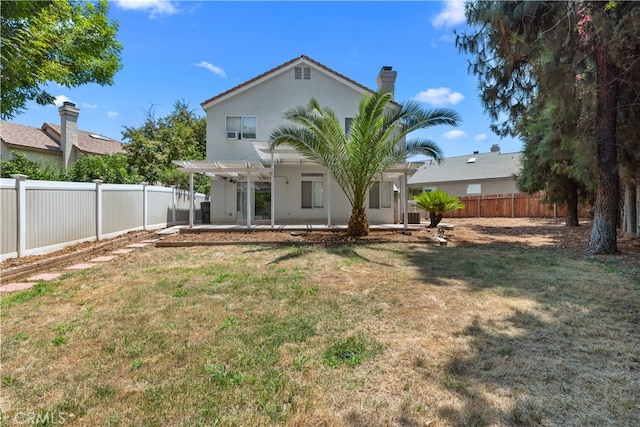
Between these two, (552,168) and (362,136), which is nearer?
(362,136)

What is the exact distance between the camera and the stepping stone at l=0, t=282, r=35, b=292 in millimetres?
6199

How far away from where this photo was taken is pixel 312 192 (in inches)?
680

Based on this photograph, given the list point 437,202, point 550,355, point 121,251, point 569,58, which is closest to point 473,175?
point 437,202

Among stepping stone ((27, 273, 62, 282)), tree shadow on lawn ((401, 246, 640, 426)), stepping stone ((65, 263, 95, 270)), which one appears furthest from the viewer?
stepping stone ((65, 263, 95, 270))

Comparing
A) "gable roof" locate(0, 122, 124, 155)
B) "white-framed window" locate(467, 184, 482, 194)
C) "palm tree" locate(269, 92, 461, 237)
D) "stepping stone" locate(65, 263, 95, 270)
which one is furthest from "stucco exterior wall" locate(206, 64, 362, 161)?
"white-framed window" locate(467, 184, 482, 194)

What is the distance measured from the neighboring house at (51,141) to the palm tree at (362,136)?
75.6 feet

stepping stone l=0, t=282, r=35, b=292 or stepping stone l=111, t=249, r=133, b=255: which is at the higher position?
stepping stone l=111, t=249, r=133, b=255

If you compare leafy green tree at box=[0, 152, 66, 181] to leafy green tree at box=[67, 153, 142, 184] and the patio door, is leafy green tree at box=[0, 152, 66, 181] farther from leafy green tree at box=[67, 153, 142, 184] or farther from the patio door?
the patio door

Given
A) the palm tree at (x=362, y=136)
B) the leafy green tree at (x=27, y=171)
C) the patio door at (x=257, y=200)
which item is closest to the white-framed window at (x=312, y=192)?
the patio door at (x=257, y=200)

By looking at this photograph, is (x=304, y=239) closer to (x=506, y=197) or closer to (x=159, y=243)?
(x=159, y=243)

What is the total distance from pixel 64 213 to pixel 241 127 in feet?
31.5

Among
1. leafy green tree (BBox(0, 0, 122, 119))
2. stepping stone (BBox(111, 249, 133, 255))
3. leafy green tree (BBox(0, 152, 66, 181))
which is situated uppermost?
leafy green tree (BBox(0, 0, 122, 119))

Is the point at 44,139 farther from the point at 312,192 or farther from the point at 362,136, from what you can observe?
the point at 362,136

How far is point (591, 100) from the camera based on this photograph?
998cm
